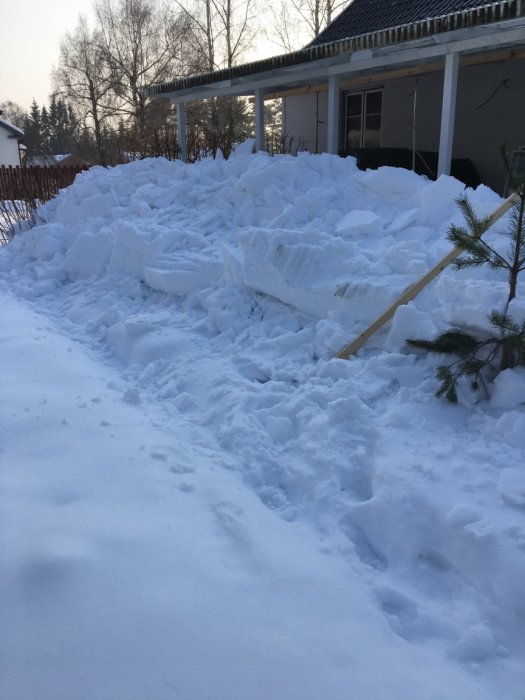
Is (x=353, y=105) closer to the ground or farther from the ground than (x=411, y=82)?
closer to the ground

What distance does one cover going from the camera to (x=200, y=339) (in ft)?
16.9

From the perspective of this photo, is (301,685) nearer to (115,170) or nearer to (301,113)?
(115,170)

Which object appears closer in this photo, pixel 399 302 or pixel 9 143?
pixel 399 302

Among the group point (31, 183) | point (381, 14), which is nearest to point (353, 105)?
point (381, 14)

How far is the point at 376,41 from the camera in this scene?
299 inches

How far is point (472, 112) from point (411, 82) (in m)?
1.89

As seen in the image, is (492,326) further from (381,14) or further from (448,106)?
(381,14)

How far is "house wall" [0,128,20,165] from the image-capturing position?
4312cm

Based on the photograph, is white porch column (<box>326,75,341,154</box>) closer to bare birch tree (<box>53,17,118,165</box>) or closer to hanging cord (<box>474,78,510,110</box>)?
hanging cord (<box>474,78,510,110</box>)

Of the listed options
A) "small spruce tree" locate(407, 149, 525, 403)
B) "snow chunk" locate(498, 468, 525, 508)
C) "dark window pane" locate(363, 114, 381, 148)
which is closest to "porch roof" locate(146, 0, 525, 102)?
"dark window pane" locate(363, 114, 381, 148)

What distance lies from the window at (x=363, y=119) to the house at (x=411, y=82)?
0.02m

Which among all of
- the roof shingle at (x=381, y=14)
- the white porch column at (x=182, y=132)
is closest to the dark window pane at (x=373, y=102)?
the roof shingle at (x=381, y=14)

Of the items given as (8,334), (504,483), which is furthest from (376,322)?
(8,334)

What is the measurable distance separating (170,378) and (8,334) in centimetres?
183
